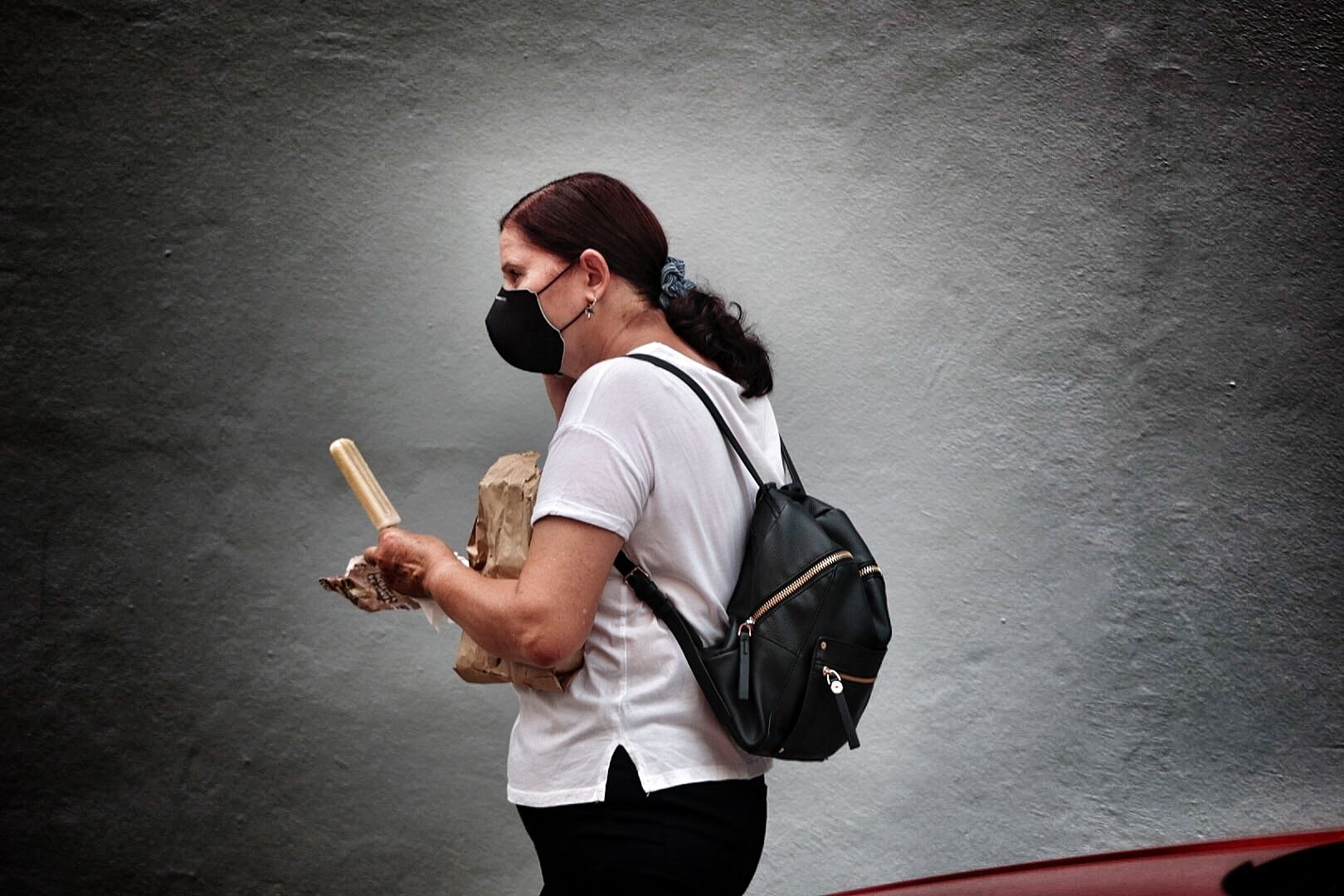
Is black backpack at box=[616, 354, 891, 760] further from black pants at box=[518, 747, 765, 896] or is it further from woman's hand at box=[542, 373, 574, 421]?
woman's hand at box=[542, 373, 574, 421]

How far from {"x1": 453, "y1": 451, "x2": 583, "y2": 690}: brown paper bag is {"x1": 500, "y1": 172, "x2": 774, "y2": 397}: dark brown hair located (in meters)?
0.32

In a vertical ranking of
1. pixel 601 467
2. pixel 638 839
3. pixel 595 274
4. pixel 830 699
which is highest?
pixel 595 274

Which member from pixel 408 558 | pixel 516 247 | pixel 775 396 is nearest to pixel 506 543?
pixel 408 558

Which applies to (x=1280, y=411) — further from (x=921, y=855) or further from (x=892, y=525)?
(x=921, y=855)

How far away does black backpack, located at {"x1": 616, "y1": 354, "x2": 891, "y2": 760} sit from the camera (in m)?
1.49

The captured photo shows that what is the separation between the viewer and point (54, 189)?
2.75 m

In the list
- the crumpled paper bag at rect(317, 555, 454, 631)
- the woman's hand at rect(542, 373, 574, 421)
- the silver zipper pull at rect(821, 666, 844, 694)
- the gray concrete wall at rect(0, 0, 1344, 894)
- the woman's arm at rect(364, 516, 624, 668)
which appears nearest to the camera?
the woman's arm at rect(364, 516, 624, 668)

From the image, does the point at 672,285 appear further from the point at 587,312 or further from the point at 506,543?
the point at 506,543

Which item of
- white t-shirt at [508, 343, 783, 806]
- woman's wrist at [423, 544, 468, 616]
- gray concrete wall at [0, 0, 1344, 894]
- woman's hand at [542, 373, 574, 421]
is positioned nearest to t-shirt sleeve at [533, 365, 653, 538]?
white t-shirt at [508, 343, 783, 806]

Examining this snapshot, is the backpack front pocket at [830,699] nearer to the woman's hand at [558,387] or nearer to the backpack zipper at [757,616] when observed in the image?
the backpack zipper at [757,616]

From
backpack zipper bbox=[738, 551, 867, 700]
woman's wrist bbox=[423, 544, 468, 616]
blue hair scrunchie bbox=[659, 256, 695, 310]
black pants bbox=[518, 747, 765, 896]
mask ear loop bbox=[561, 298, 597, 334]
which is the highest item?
blue hair scrunchie bbox=[659, 256, 695, 310]

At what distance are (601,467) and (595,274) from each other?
391mm

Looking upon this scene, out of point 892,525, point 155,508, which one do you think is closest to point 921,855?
point 892,525

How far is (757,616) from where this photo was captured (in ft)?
4.96
